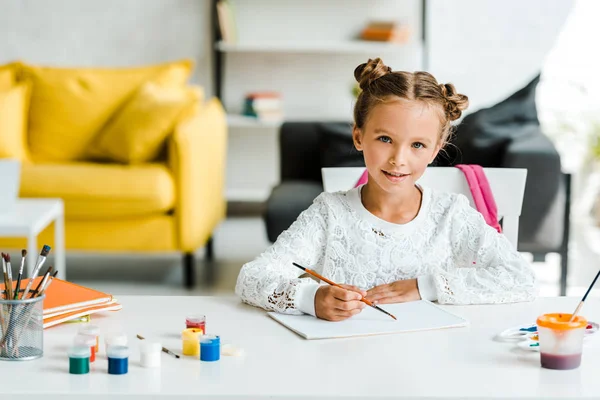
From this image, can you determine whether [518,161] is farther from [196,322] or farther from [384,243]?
[196,322]

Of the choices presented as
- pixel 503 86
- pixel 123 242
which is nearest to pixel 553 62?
pixel 503 86

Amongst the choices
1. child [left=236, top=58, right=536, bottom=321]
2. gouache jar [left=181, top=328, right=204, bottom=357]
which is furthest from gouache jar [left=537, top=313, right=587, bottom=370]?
gouache jar [left=181, top=328, right=204, bottom=357]

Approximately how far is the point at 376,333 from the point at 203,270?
2879 millimetres

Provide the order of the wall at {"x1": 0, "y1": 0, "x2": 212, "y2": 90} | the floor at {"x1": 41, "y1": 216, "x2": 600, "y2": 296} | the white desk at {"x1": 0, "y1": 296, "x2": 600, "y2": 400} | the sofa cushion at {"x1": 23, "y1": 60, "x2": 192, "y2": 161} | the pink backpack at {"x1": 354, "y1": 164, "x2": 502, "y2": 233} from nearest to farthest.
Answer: the white desk at {"x1": 0, "y1": 296, "x2": 600, "y2": 400} → the pink backpack at {"x1": 354, "y1": 164, "x2": 502, "y2": 233} → the floor at {"x1": 41, "y1": 216, "x2": 600, "y2": 296} → the sofa cushion at {"x1": 23, "y1": 60, "x2": 192, "y2": 161} → the wall at {"x1": 0, "y1": 0, "x2": 212, "y2": 90}

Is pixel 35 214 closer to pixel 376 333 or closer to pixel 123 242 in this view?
pixel 123 242

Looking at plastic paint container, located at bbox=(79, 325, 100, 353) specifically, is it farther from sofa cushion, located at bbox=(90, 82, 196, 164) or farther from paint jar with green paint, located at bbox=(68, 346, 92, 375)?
sofa cushion, located at bbox=(90, 82, 196, 164)

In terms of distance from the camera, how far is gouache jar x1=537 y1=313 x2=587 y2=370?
42.1 inches

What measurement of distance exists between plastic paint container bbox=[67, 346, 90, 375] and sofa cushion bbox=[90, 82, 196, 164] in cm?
279

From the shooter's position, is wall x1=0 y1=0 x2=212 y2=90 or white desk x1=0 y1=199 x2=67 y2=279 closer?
white desk x1=0 y1=199 x2=67 y2=279

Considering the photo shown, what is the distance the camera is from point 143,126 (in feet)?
12.4

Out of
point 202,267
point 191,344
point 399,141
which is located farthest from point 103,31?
point 191,344

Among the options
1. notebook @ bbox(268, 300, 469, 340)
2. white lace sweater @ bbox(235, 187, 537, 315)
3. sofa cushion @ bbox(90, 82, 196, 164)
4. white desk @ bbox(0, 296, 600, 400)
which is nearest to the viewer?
white desk @ bbox(0, 296, 600, 400)

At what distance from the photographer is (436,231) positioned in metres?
1.58

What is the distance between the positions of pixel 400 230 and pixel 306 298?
0.32 metres
